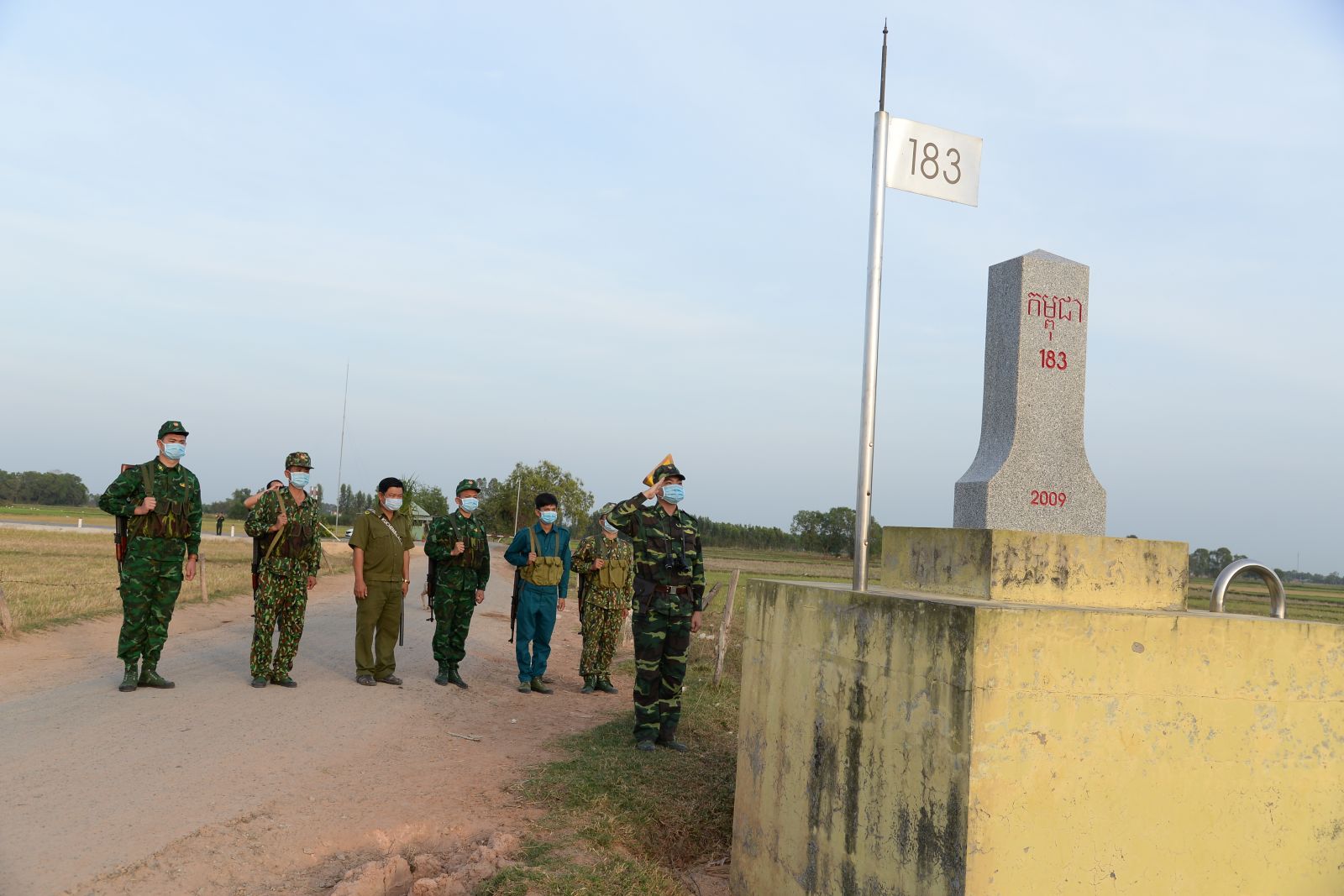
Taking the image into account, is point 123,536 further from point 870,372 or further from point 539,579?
point 870,372

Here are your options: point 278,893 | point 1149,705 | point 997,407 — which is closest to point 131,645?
point 278,893

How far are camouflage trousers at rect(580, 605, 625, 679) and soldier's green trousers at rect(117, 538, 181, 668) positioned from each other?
12.4 feet

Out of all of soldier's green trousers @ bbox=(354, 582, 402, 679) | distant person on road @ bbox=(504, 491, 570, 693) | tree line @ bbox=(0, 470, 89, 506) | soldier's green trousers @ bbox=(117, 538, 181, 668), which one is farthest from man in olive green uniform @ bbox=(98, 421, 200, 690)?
tree line @ bbox=(0, 470, 89, 506)

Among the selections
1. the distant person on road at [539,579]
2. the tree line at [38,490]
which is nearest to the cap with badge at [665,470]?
the distant person on road at [539,579]

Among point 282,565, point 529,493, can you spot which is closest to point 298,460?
point 282,565

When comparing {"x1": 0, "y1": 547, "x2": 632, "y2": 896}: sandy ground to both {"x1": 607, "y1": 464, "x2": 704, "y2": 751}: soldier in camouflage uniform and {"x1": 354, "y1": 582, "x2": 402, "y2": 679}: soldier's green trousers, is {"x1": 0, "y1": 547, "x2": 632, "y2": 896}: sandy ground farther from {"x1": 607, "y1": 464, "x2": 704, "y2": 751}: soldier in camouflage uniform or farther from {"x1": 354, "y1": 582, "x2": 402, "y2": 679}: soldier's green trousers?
{"x1": 607, "y1": 464, "x2": 704, "y2": 751}: soldier in camouflage uniform

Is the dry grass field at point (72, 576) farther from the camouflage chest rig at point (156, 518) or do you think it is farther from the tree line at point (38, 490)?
the tree line at point (38, 490)

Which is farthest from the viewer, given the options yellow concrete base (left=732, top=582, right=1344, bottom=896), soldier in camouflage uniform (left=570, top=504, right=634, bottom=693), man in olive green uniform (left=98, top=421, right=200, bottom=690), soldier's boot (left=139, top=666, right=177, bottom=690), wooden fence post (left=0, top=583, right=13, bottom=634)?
wooden fence post (left=0, top=583, right=13, bottom=634)

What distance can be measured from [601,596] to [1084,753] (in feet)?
21.8

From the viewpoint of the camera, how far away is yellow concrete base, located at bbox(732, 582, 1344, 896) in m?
3.12

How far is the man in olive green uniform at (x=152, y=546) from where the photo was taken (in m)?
7.78

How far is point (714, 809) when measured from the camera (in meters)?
5.83

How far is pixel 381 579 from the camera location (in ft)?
28.5

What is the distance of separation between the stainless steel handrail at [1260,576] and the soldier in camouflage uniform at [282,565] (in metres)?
7.03
